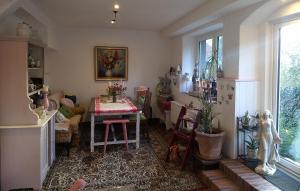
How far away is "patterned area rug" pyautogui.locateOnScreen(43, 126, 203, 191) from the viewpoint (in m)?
2.96

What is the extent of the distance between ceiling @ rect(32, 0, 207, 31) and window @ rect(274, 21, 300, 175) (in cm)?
121

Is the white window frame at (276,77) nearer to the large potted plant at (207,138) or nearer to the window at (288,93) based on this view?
the window at (288,93)

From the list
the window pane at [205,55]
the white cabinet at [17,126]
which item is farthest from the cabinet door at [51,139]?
the window pane at [205,55]

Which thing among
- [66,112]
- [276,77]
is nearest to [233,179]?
[276,77]

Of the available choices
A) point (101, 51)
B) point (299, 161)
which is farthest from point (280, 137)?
point (101, 51)

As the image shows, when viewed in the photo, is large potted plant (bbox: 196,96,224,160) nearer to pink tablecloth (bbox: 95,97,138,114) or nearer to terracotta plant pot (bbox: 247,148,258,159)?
terracotta plant pot (bbox: 247,148,258,159)

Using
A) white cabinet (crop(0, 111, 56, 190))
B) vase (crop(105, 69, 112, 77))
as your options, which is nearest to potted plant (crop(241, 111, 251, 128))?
white cabinet (crop(0, 111, 56, 190))

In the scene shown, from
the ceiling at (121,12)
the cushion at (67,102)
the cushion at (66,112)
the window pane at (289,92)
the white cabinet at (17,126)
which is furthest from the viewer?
the cushion at (67,102)

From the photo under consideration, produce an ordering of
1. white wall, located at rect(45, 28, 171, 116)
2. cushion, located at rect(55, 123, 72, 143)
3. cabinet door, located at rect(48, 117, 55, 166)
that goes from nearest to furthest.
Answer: cabinet door, located at rect(48, 117, 55, 166) < cushion, located at rect(55, 123, 72, 143) < white wall, located at rect(45, 28, 171, 116)

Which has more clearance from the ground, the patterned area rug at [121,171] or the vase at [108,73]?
the vase at [108,73]

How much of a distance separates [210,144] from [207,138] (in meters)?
0.09

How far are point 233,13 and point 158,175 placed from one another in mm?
2339

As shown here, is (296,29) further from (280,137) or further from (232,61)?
(280,137)

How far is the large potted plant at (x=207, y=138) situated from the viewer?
3.12m
